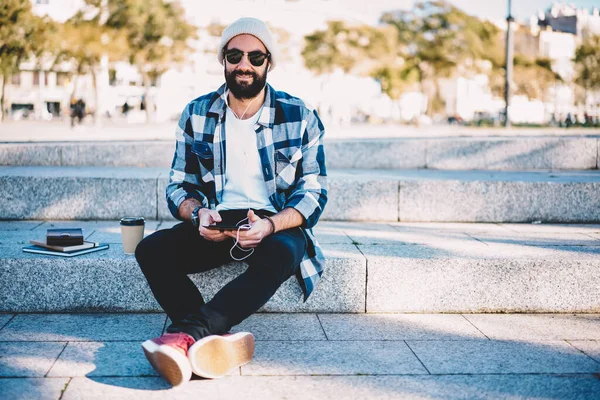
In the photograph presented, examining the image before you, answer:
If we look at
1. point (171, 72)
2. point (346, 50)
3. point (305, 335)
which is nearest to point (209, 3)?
point (171, 72)

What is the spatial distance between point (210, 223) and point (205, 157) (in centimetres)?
52

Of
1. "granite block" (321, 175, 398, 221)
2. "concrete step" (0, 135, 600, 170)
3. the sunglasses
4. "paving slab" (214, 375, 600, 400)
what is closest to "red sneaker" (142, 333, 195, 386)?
"paving slab" (214, 375, 600, 400)

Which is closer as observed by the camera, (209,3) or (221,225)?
(221,225)

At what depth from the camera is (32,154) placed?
7.04m

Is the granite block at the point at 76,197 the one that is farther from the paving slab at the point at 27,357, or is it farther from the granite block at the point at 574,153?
the granite block at the point at 574,153

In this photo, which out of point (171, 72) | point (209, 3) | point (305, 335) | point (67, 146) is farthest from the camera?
point (209, 3)

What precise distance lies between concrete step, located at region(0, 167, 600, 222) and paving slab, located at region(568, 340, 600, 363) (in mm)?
2220

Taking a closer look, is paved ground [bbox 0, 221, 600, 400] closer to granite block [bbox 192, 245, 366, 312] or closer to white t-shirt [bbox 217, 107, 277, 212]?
granite block [bbox 192, 245, 366, 312]

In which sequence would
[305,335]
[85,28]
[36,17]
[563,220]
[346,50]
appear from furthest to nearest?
[346,50]
[85,28]
[36,17]
[563,220]
[305,335]

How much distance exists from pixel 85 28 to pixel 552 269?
97.0 feet

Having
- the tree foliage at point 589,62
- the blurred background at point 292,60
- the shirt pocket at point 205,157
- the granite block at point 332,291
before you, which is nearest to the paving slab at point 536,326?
the granite block at point 332,291

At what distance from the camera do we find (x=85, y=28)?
30.0 metres

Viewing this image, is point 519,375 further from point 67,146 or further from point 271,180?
point 67,146

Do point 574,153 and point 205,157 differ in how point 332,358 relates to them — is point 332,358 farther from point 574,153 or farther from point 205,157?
point 574,153
